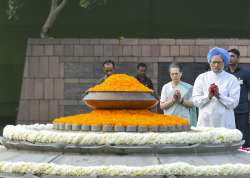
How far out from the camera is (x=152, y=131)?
14.3 feet

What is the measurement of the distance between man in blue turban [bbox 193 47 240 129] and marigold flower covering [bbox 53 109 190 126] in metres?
2.18

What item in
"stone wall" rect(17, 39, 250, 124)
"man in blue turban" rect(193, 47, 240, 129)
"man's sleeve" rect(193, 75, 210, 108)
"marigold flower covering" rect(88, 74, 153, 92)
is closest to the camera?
Result: "marigold flower covering" rect(88, 74, 153, 92)

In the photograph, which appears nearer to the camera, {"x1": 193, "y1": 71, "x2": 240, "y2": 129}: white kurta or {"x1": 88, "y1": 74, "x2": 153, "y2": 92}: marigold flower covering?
{"x1": 88, "y1": 74, "x2": 153, "y2": 92}: marigold flower covering

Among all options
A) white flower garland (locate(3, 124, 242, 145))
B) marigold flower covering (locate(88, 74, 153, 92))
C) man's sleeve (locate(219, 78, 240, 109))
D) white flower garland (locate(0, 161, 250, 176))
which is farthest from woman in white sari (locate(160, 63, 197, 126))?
white flower garland (locate(0, 161, 250, 176))

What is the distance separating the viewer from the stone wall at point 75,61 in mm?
15516

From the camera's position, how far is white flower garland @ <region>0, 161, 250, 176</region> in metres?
3.80

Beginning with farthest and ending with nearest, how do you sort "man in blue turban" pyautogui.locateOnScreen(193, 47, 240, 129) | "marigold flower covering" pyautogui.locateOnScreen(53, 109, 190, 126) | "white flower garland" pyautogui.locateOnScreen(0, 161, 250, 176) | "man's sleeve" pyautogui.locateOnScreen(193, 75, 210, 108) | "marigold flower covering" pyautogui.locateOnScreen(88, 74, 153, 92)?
1. "man's sleeve" pyautogui.locateOnScreen(193, 75, 210, 108)
2. "man in blue turban" pyautogui.locateOnScreen(193, 47, 240, 129)
3. "marigold flower covering" pyautogui.locateOnScreen(88, 74, 153, 92)
4. "marigold flower covering" pyautogui.locateOnScreen(53, 109, 190, 126)
5. "white flower garland" pyautogui.locateOnScreen(0, 161, 250, 176)
